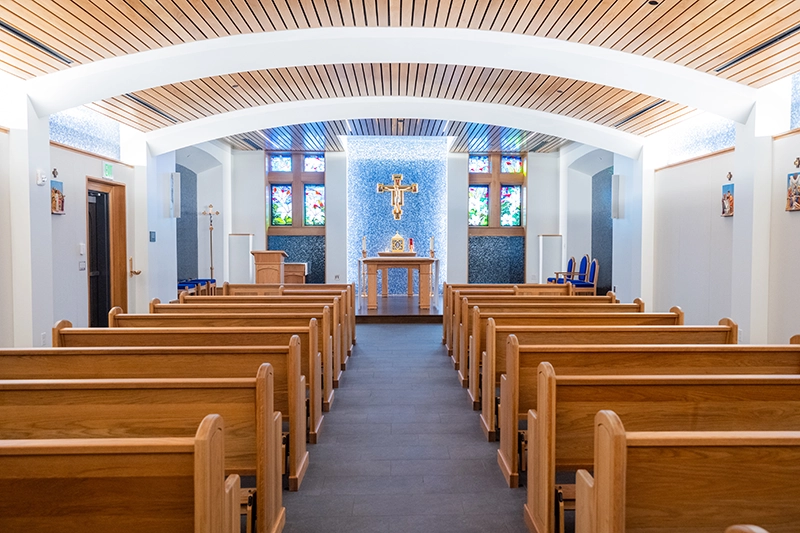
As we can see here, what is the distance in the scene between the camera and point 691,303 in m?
7.02

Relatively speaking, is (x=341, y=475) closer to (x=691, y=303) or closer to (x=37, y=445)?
(x=37, y=445)

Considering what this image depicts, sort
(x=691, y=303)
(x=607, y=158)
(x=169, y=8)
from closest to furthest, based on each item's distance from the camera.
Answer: (x=169, y=8) < (x=691, y=303) < (x=607, y=158)

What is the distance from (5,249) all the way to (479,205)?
Result: 352 inches

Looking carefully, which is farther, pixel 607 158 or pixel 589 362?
pixel 607 158

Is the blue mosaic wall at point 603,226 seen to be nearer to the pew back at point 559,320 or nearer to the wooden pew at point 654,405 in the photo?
the pew back at point 559,320

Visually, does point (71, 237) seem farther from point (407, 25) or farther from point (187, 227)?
point (187, 227)

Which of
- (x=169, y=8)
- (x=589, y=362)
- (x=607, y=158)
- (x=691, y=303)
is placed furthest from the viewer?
(x=607, y=158)

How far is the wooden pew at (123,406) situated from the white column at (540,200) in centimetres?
1031

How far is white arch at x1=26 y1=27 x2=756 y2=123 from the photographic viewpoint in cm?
492

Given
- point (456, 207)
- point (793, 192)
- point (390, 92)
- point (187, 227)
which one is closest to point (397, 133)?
point (456, 207)

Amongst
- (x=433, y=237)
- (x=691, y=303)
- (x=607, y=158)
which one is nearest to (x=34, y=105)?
(x=691, y=303)

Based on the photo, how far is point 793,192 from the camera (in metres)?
4.98

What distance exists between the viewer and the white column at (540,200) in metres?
12.0

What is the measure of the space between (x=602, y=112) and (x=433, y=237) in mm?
5272
